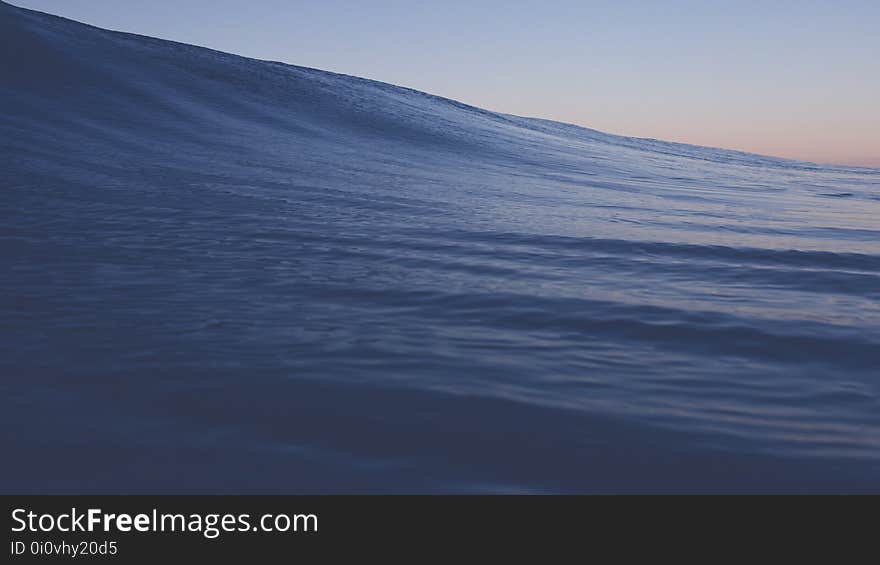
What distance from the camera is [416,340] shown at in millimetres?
2279

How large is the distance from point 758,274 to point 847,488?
217 cm

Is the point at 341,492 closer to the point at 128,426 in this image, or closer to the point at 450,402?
the point at 450,402

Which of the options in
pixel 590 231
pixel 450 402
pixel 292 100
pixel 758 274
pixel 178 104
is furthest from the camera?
pixel 292 100

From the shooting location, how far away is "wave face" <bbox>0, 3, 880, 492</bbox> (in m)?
1.48

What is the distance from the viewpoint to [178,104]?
31.7ft

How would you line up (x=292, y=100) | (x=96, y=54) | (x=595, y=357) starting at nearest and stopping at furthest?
(x=595, y=357) → (x=96, y=54) → (x=292, y=100)

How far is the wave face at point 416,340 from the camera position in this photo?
1477 millimetres

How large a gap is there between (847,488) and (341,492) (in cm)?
105

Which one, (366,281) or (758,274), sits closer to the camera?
(366,281)

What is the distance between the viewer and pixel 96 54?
428 inches
